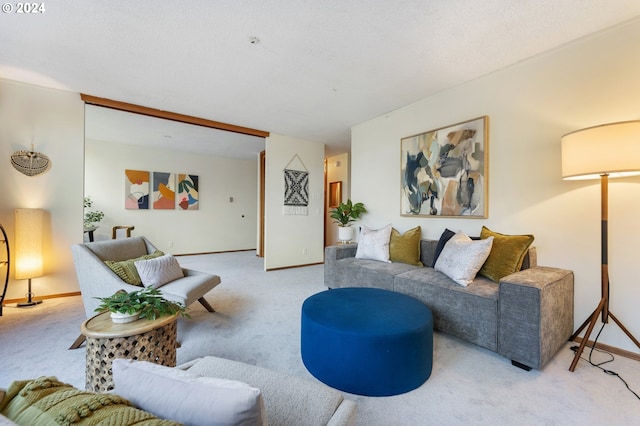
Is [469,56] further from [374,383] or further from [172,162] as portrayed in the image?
[172,162]

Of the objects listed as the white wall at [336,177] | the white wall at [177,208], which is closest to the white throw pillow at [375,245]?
the white wall at [336,177]

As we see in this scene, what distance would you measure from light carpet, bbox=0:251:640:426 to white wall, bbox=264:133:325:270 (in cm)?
200

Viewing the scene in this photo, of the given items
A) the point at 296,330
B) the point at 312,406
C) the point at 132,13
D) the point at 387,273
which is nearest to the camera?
the point at 312,406

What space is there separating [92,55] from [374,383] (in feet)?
11.9

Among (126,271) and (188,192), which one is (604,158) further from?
(188,192)

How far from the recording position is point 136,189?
5.93 m

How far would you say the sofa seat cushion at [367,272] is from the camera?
2807 mm

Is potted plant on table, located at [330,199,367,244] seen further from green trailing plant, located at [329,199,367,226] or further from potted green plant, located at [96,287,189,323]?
potted green plant, located at [96,287,189,323]

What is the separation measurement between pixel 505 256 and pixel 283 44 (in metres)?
2.69

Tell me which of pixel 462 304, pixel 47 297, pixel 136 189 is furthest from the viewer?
pixel 136 189

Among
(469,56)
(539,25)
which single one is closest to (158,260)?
(469,56)

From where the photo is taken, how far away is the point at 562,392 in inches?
63.4

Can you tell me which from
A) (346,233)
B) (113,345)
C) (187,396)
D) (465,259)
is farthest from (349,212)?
(187,396)

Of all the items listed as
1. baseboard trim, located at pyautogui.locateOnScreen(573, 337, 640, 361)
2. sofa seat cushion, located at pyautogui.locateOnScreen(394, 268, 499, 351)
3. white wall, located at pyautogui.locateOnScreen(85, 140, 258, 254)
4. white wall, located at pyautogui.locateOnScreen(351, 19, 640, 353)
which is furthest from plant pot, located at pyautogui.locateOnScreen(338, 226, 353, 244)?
white wall, located at pyautogui.locateOnScreen(85, 140, 258, 254)
